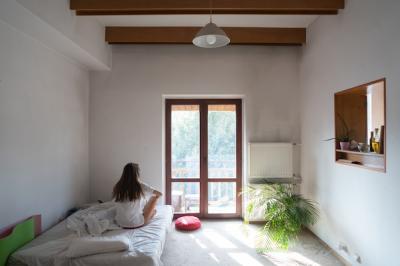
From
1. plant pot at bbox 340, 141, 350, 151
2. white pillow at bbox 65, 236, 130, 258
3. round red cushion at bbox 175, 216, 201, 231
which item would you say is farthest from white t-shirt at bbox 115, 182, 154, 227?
plant pot at bbox 340, 141, 350, 151

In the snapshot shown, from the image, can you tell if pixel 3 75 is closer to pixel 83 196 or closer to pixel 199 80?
pixel 83 196

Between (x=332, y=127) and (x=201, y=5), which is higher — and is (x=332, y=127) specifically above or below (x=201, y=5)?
below

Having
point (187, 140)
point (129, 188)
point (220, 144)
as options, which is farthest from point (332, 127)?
point (129, 188)

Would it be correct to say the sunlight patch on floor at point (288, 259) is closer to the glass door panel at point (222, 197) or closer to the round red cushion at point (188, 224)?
the round red cushion at point (188, 224)

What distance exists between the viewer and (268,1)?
274 centimetres

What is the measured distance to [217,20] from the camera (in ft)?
11.2

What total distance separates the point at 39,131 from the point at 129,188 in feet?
3.86

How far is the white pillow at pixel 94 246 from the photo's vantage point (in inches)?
83.3

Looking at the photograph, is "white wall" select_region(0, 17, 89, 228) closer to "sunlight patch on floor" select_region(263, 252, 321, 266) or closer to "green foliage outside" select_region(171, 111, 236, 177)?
"green foliage outside" select_region(171, 111, 236, 177)

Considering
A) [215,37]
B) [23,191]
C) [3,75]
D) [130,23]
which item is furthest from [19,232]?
[130,23]

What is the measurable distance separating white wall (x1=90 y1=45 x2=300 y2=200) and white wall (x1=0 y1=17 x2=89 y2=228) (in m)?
0.30

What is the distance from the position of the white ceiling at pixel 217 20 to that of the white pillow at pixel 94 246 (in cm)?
274

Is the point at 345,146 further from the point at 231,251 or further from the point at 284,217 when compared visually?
the point at 231,251

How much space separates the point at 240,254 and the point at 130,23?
3.38 metres
